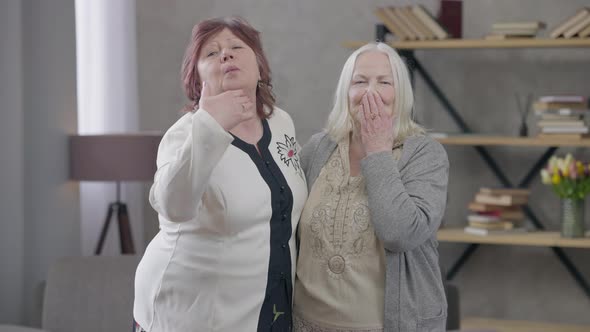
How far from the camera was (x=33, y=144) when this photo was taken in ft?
12.8

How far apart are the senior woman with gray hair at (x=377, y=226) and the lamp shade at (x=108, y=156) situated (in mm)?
2204

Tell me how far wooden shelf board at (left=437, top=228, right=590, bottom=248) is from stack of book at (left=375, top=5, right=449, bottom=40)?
3.20 ft

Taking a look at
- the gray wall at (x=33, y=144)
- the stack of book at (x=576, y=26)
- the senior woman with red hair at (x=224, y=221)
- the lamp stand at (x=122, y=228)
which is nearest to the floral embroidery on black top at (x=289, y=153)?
the senior woman with red hair at (x=224, y=221)

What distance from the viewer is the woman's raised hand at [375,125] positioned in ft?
6.49

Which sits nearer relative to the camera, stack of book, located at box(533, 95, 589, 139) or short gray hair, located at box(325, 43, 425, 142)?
short gray hair, located at box(325, 43, 425, 142)

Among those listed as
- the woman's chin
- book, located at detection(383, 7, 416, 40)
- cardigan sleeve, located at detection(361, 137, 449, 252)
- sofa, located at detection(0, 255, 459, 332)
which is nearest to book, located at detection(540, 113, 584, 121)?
book, located at detection(383, 7, 416, 40)

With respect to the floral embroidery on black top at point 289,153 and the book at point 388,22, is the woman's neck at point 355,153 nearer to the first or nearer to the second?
the floral embroidery on black top at point 289,153

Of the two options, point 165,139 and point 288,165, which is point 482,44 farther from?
point 165,139

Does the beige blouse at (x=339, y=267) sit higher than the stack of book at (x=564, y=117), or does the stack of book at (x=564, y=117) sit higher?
the stack of book at (x=564, y=117)

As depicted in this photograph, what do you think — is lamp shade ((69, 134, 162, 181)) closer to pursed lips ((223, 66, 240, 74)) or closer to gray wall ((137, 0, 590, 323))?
gray wall ((137, 0, 590, 323))

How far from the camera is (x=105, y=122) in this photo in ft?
15.6

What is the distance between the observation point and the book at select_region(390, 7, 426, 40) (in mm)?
4246

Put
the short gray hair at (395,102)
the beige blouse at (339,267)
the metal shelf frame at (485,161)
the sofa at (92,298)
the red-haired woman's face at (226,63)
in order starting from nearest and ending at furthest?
the red-haired woman's face at (226,63)
the beige blouse at (339,267)
the short gray hair at (395,102)
the sofa at (92,298)
the metal shelf frame at (485,161)

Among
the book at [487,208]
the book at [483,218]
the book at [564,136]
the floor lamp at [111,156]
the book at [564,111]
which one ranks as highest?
the book at [564,111]
